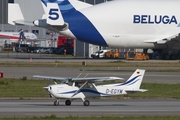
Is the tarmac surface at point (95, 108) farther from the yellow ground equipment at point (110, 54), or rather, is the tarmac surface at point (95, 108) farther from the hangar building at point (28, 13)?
the hangar building at point (28, 13)

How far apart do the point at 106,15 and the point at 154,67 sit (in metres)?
16.7

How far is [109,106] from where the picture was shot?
34.1 m

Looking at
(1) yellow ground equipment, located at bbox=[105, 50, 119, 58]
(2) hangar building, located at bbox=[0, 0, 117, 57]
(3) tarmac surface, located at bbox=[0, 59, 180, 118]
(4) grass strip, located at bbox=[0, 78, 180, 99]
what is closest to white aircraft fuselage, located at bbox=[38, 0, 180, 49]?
(1) yellow ground equipment, located at bbox=[105, 50, 119, 58]

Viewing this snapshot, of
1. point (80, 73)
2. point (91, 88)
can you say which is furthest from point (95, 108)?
point (80, 73)

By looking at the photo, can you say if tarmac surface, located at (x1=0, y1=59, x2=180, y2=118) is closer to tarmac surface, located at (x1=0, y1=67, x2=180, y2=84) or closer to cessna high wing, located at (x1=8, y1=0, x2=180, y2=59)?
tarmac surface, located at (x1=0, y1=67, x2=180, y2=84)

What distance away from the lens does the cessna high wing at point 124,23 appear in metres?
81.8

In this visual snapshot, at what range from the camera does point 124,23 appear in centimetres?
8306

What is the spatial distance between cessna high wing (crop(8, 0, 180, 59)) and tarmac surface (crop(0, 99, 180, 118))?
4401cm

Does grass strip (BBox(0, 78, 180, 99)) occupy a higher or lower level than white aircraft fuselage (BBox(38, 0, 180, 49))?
lower

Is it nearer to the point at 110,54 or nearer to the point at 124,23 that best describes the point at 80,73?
the point at 124,23

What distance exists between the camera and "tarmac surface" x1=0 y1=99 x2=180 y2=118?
97.7ft

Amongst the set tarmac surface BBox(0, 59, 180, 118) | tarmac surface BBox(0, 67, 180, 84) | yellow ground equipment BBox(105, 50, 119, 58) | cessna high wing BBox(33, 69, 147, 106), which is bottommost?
tarmac surface BBox(0, 59, 180, 118)

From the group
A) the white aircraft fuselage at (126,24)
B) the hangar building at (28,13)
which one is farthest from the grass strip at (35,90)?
the hangar building at (28,13)

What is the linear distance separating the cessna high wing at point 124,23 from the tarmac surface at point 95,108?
1732 inches
